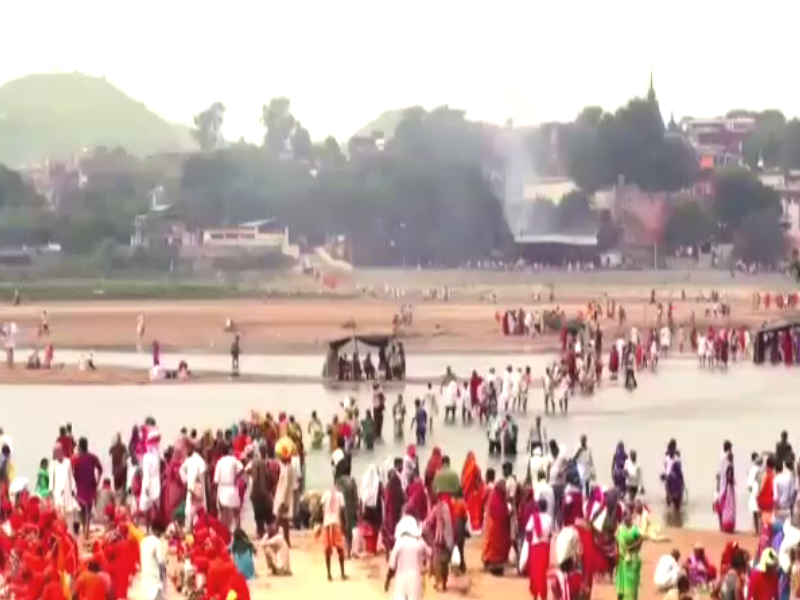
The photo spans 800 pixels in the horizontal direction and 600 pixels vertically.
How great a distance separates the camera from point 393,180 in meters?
105

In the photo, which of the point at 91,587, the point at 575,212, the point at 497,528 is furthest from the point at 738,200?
the point at 91,587

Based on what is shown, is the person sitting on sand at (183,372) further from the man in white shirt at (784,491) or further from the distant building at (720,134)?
the distant building at (720,134)

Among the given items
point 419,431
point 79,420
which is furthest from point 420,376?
point 419,431

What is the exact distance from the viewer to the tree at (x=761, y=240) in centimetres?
9438

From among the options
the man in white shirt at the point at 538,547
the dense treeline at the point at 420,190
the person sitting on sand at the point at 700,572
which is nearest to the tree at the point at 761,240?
the dense treeline at the point at 420,190

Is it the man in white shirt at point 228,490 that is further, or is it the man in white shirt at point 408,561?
the man in white shirt at point 228,490

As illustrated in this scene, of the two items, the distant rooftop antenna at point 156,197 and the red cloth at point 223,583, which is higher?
the distant rooftop antenna at point 156,197

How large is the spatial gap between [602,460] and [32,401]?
13559 mm

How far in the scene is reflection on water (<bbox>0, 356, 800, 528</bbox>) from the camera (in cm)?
2391

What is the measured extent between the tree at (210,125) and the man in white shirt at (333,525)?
452ft

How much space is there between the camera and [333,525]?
15336 millimetres

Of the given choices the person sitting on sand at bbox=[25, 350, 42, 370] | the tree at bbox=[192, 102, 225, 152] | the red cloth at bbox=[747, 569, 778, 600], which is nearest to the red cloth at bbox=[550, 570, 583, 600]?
the red cloth at bbox=[747, 569, 778, 600]

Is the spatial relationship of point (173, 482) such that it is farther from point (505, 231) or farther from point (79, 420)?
point (505, 231)

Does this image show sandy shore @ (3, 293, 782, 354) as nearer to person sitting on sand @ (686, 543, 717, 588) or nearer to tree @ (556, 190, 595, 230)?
tree @ (556, 190, 595, 230)
